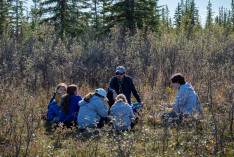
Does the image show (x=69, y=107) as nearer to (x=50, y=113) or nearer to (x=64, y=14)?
(x=50, y=113)

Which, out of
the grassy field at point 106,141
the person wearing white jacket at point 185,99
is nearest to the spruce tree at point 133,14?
the person wearing white jacket at point 185,99

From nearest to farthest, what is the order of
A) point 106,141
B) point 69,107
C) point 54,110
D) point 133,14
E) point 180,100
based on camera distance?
point 106,141 < point 180,100 < point 69,107 < point 54,110 < point 133,14

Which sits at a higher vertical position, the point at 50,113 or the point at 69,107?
the point at 69,107

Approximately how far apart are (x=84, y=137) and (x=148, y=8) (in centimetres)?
1432

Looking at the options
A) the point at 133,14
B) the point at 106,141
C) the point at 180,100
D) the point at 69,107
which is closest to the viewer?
the point at 106,141

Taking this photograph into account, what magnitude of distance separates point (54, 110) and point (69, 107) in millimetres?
557

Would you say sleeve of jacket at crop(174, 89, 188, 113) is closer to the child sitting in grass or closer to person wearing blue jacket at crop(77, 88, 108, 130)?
person wearing blue jacket at crop(77, 88, 108, 130)

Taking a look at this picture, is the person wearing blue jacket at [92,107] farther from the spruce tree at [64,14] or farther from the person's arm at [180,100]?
the spruce tree at [64,14]

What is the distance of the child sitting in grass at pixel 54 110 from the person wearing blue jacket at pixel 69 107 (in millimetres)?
340

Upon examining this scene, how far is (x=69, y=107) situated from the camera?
536 centimetres

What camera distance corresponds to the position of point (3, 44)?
Result: 1039 cm

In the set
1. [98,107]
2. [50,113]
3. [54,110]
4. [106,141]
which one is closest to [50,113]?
[50,113]

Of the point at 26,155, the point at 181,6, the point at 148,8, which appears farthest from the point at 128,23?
the point at 181,6

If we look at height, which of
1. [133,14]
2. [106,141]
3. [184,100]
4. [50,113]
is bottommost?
[106,141]
